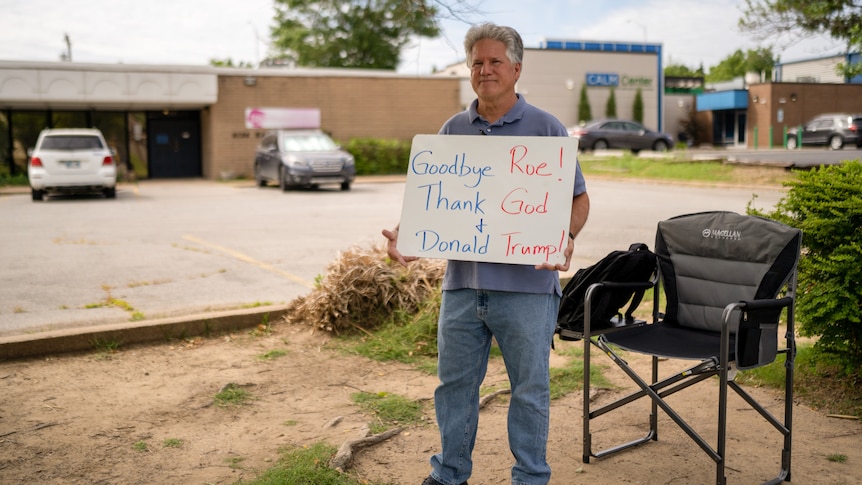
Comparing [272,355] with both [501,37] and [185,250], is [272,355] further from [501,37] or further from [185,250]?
[185,250]

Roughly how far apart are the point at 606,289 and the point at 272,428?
1956 millimetres

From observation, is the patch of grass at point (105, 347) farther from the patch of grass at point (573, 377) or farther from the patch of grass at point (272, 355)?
the patch of grass at point (573, 377)

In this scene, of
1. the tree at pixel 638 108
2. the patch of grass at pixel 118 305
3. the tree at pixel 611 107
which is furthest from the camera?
the tree at pixel 638 108

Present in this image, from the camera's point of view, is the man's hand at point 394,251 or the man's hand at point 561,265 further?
the man's hand at point 394,251

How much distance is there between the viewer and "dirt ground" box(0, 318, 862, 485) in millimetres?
3803

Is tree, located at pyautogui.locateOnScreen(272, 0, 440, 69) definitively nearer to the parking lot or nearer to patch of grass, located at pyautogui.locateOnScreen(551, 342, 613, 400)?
the parking lot

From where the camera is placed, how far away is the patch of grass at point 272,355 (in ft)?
18.9

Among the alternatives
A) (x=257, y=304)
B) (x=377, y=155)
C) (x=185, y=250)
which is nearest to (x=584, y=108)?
(x=377, y=155)

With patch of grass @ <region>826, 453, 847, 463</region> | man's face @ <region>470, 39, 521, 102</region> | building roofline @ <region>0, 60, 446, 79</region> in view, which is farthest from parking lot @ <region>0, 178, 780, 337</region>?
building roofline @ <region>0, 60, 446, 79</region>

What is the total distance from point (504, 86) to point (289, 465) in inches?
79.4

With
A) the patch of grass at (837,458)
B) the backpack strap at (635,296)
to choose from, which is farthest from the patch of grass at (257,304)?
the patch of grass at (837,458)

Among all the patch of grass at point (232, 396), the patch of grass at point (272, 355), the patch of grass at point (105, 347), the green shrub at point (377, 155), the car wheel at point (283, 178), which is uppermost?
the green shrub at point (377, 155)

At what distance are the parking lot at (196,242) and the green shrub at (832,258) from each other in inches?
156

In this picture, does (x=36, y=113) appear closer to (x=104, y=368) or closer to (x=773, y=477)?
(x=104, y=368)
